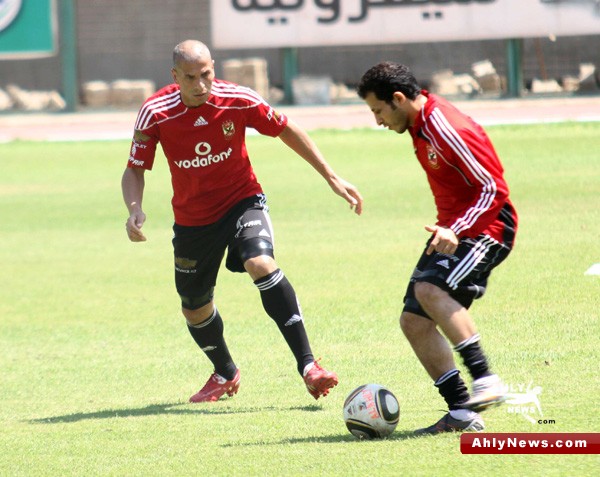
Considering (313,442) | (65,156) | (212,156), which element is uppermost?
(212,156)

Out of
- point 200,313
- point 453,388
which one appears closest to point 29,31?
point 200,313

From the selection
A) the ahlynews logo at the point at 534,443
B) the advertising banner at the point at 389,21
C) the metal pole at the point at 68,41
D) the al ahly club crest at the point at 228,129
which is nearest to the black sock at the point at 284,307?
the al ahly club crest at the point at 228,129

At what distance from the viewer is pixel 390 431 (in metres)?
6.50

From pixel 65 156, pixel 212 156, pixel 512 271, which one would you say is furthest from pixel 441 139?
pixel 65 156

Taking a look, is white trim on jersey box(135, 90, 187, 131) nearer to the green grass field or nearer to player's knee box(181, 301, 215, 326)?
player's knee box(181, 301, 215, 326)

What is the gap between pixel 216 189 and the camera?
8031 millimetres

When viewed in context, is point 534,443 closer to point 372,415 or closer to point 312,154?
point 372,415

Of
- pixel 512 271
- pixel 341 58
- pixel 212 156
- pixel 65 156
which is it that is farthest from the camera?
pixel 341 58

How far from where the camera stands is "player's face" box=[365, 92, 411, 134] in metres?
6.38

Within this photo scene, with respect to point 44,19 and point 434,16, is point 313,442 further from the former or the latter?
point 44,19

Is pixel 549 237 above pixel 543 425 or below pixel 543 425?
below

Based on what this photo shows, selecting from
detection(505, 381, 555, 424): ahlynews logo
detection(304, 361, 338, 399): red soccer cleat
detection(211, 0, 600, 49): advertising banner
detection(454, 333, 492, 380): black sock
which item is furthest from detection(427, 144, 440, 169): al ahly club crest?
detection(211, 0, 600, 49): advertising banner

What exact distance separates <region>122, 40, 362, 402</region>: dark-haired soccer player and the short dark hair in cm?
142

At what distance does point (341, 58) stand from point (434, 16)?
7.47 metres
